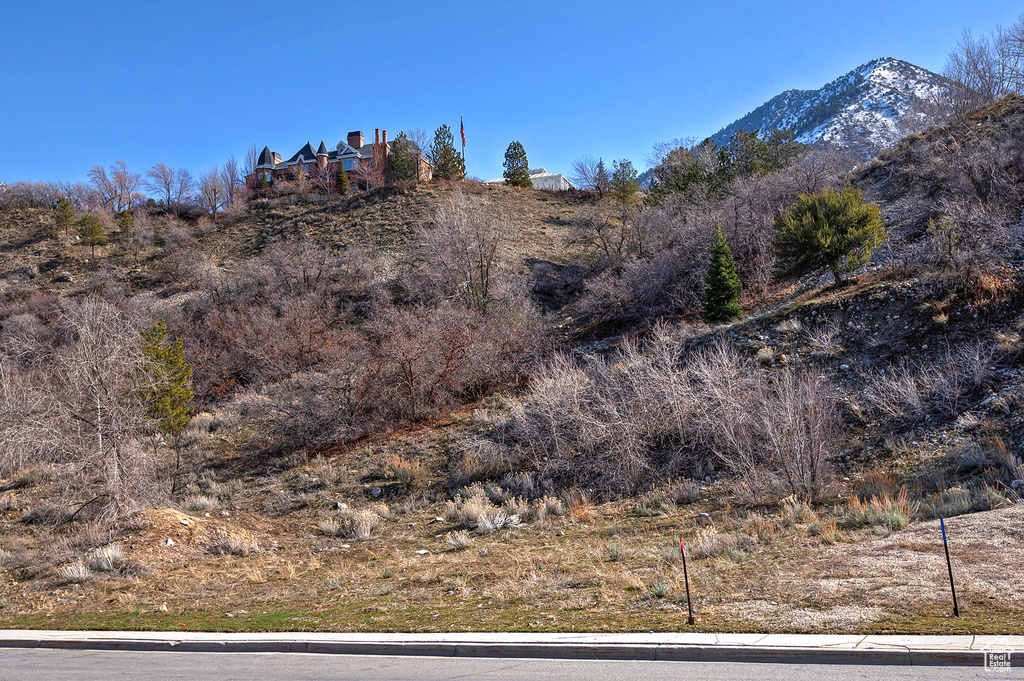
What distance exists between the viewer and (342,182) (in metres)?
65.5

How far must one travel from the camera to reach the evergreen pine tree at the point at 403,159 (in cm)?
6431

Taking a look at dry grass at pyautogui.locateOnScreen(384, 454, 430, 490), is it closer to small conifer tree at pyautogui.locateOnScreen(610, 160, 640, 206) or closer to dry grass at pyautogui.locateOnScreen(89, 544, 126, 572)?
dry grass at pyautogui.locateOnScreen(89, 544, 126, 572)

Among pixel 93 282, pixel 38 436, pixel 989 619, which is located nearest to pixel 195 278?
pixel 93 282

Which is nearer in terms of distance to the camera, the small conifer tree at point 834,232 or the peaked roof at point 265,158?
the small conifer tree at point 834,232

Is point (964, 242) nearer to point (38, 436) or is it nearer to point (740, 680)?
point (740, 680)

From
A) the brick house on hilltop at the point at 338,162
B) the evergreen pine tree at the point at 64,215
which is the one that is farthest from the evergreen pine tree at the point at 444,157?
the evergreen pine tree at the point at 64,215

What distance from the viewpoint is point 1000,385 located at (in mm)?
15758

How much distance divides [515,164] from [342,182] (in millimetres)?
19214

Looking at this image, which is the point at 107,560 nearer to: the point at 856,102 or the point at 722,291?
the point at 722,291

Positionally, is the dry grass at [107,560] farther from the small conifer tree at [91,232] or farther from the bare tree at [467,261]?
the small conifer tree at [91,232]
